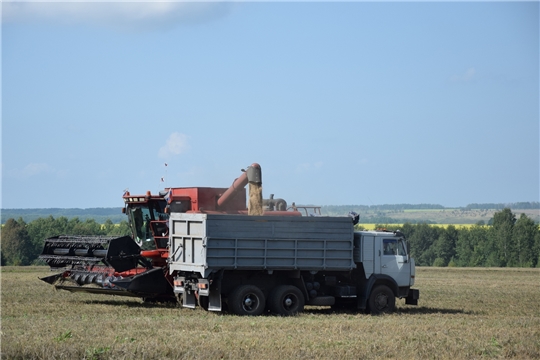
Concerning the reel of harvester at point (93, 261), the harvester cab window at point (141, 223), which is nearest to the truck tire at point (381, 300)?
the reel of harvester at point (93, 261)

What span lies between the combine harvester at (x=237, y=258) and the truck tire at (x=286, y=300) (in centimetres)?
3

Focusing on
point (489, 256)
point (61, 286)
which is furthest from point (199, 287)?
point (489, 256)

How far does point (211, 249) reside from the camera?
64.2 feet

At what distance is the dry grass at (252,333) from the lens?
43.9 feet

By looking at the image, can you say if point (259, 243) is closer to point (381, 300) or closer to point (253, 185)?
point (253, 185)

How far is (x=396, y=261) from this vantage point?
880 inches

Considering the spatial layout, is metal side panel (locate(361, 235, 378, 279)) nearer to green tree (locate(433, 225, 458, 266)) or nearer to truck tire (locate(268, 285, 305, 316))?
truck tire (locate(268, 285, 305, 316))

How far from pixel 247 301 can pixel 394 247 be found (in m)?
4.82

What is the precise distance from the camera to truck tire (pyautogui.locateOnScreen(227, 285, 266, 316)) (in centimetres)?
2002

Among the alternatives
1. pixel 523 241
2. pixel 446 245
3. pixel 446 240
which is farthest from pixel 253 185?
pixel 446 240

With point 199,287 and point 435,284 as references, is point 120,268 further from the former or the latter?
point 435,284

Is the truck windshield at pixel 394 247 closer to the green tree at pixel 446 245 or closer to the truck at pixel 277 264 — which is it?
the truck at pixel 277 264

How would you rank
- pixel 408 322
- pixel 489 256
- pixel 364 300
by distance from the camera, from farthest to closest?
pixel 489 256, pixel 364 300, pixel 408 322

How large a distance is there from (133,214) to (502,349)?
12802 mm
